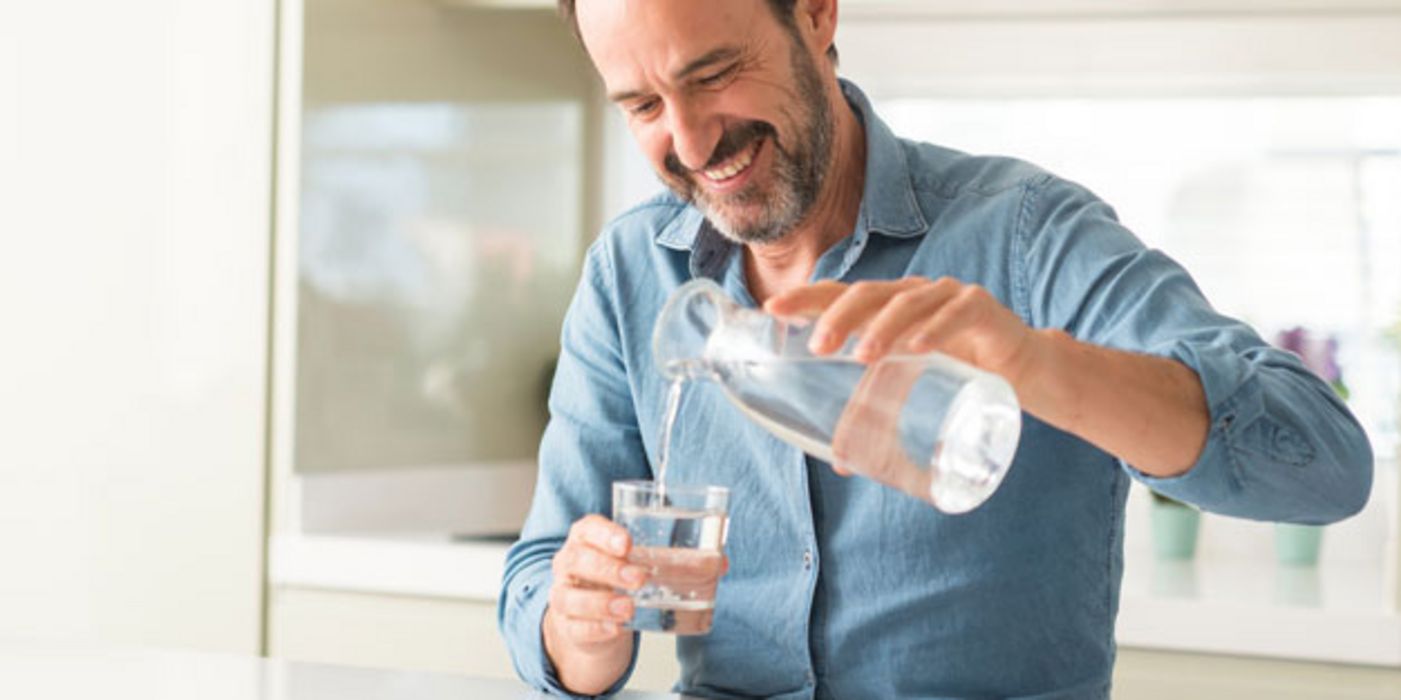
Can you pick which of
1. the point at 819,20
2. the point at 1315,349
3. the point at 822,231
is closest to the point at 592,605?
the point at 822,231

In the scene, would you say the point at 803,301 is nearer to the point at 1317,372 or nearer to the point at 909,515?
the point at 909,515

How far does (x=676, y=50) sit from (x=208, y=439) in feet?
4.43

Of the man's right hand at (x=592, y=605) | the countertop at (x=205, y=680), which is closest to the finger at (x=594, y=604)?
the man's right hand at (x=592, y=605)

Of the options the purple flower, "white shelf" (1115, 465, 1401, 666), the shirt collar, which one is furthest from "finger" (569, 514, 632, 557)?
the purple flower

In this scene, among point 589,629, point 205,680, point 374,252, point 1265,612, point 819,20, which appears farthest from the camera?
point 374,252

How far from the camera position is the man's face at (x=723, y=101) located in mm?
Answer: 1531

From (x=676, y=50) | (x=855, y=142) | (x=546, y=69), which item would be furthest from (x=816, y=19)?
(x=546, y=69)

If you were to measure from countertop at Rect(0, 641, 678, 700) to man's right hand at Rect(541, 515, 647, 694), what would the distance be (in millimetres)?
37

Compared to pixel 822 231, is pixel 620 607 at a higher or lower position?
lower

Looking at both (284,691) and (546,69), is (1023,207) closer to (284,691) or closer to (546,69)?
(284,691)

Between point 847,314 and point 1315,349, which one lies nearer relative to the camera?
point 847,314

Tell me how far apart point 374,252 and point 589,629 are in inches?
57.7

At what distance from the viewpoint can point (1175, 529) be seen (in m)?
2.64

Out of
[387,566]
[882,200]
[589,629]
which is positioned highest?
[882,200]
